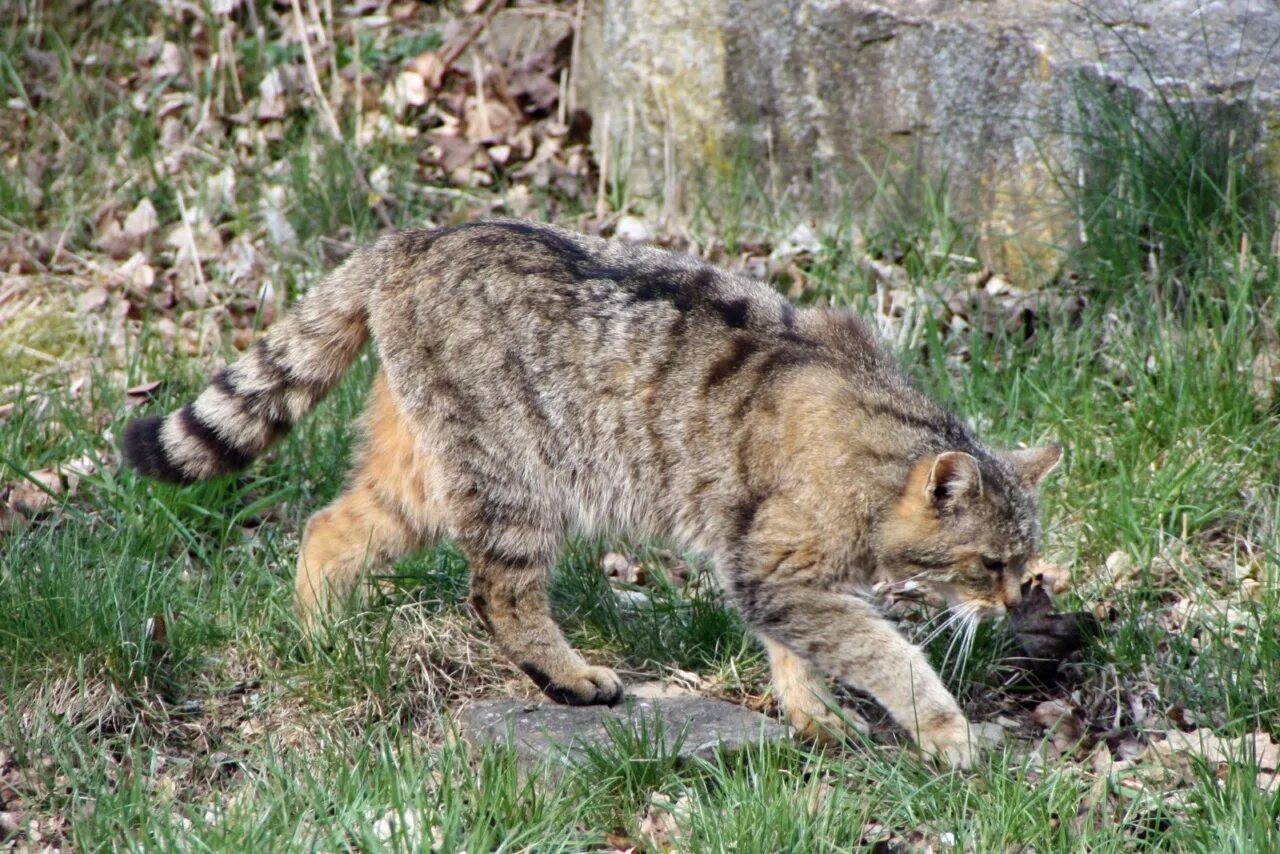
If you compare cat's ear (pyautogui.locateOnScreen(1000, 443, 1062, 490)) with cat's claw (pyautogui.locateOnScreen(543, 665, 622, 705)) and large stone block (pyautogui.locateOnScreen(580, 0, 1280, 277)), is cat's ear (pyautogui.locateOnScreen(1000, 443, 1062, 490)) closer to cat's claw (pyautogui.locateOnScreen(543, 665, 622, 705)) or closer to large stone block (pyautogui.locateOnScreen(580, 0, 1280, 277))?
cat's claw (pyautogui.locateOnScreen(543, 665, 622, 705))

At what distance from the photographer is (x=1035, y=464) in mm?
4387

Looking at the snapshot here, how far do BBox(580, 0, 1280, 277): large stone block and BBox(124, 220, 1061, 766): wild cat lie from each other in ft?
6.21

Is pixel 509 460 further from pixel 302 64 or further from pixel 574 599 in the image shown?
pixel 302 64

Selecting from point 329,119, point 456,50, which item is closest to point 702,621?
point 329,119

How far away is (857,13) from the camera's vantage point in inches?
252

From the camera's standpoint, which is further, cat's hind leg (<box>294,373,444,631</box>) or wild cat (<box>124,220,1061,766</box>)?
cat's hind leg (<box>294,373,444,631</box>)

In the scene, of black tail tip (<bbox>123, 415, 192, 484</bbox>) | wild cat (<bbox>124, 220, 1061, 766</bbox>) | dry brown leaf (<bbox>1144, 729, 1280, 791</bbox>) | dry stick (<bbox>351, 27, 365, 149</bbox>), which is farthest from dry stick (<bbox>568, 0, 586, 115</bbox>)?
dry brown leaf (<bbox>1144, 729, 1280, 791</bbox>)

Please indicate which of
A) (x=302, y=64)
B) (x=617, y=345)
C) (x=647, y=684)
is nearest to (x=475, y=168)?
(x=302, y=64)

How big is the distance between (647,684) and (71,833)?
1.69m

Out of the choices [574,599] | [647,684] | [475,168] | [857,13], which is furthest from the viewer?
[475,168]

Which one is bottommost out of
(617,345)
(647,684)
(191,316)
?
(647,684)

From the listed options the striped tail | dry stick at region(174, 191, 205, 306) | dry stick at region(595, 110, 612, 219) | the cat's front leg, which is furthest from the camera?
dry stick at region(595, 110, 612, 219)

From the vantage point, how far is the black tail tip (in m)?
4.37

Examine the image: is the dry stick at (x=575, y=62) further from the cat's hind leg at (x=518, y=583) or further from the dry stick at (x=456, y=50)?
the cat's hind leg at (x=518, y=583)
